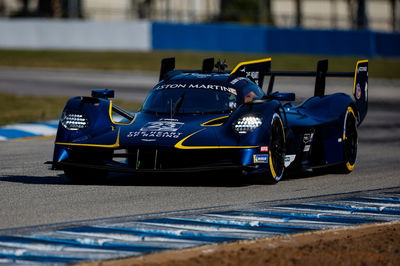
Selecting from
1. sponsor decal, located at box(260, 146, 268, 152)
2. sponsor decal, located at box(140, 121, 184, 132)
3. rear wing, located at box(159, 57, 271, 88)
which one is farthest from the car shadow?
rear wing, located at box(159, 57, 271, 88)

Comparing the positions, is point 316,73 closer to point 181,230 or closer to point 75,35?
point 181,230

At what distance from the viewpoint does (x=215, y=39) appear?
1678 inches

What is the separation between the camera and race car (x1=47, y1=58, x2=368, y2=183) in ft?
29.8

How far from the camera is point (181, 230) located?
696 centimetres

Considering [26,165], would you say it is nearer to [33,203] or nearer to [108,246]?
[33,203]

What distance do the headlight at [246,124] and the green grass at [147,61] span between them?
22930mm

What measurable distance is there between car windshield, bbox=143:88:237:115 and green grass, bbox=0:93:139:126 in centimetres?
716

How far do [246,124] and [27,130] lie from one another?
677 centimetres

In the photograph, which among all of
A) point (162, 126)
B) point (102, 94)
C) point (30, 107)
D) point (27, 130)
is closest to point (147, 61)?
point (30, 107)

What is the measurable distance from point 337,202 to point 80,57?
3248 centimetres

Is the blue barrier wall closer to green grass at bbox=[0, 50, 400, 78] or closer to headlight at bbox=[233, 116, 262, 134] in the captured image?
green grass at bbox=[0, 50, 400, 78]

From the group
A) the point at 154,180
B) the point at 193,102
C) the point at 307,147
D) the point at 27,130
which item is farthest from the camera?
the point at 27,130

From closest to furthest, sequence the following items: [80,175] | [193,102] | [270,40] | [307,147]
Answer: [80,175]
[193,102]
[307,147]
[270,40]

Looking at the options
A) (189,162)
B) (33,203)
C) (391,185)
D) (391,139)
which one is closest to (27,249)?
(33,203)
